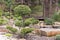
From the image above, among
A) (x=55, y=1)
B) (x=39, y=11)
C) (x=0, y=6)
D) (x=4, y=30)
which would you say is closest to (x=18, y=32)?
(x=4, y=30)

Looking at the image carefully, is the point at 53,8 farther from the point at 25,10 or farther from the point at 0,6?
the point at 25,10

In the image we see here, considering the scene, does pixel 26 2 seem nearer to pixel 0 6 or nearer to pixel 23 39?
pixel 0 6

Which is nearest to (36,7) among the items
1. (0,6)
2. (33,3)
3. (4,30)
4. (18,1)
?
(33,3)

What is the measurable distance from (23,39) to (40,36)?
1.08m

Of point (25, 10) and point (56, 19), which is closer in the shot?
point (25, 10)

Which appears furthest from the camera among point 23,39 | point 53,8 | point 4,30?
point 53,8

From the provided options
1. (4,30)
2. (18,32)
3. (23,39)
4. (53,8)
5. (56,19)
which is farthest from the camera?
(53,8)

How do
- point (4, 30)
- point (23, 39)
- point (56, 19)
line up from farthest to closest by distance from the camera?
point (56, 19) < point (4, 30) < point (23, 39)

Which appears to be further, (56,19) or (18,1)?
(18,1)

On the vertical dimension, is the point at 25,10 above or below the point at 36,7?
above

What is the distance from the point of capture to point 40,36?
864 cm

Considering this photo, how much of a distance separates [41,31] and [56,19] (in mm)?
3830

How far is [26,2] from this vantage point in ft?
51.7

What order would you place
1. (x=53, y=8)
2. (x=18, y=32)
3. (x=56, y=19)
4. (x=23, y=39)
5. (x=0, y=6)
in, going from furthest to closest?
1. (x=53, y=8)
2. (x=0, y=6)
3. (x=56, y=19)
4. (x=18, y=32)
5. (x=23, y=39)
